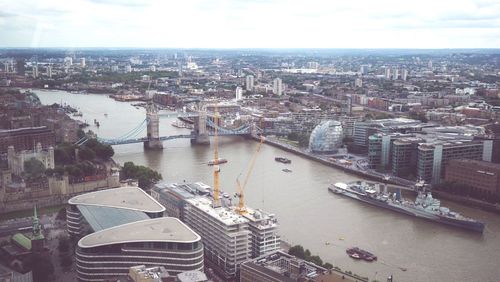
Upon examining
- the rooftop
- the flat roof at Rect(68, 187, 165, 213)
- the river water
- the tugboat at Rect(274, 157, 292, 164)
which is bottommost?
the river water

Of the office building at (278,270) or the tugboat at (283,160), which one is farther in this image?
the tugboat at (283,160)

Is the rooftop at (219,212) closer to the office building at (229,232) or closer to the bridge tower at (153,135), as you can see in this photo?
the office building at (229,232)

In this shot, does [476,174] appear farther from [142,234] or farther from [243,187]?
[142,234]

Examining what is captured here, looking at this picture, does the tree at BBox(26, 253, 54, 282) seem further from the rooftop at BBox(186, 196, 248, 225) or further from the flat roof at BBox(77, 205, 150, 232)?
the rooftop at BBox(186, 196, 248, 225)

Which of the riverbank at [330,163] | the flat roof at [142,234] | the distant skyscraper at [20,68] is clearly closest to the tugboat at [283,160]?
the riverbank at [330,163]

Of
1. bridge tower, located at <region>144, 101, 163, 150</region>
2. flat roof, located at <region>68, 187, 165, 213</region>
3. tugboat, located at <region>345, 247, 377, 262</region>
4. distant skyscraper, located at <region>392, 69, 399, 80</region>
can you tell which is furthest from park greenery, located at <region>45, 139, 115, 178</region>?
distant skyscraper, located at <region>392, 69, 399, 80</region>
